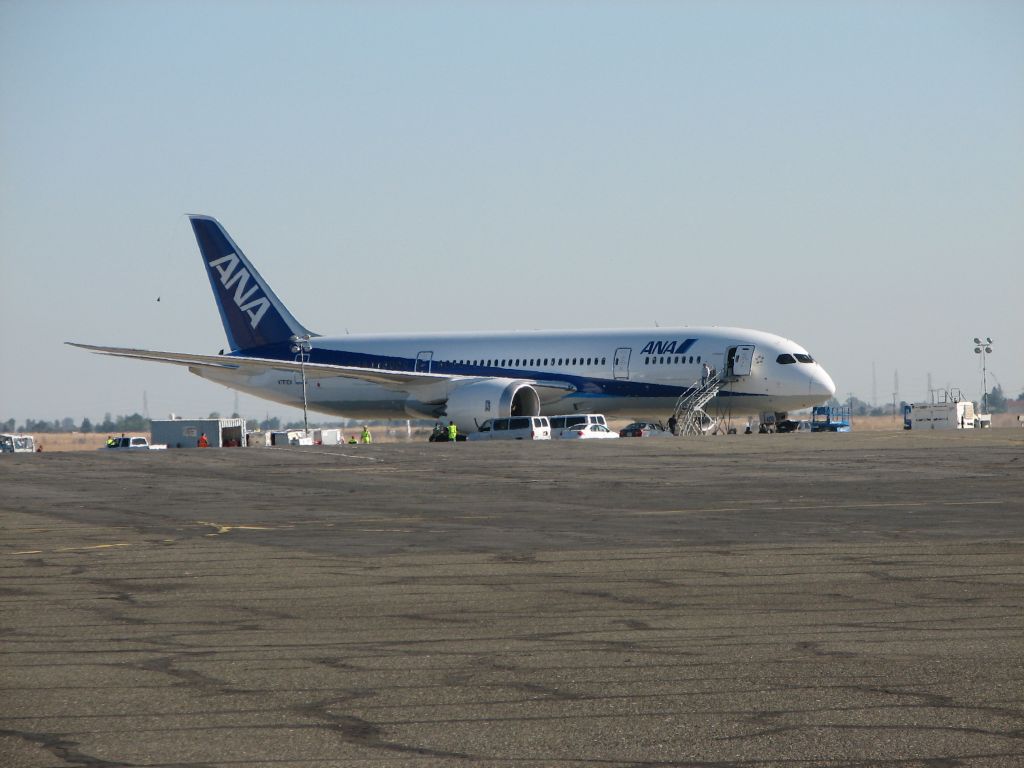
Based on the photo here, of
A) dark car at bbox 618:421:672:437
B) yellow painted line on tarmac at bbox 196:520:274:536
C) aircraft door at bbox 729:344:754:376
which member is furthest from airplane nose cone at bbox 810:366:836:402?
yellow painted line on tarmac at bbox 196:520:274:536

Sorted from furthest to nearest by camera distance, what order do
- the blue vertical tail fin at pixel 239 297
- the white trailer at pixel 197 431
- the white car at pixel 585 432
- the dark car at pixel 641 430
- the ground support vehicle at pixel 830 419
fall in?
the ground support vehicle at pixel 830 419, the white trailer at pixel 197 431, the blue vertical tail fin at pixel 239 297, the dark car at pixel 641 430, the white car at pixel 585 432

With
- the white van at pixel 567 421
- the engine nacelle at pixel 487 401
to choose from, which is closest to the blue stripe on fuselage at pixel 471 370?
the engine nacelle at pixel 487 401

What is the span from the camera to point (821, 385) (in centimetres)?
5047

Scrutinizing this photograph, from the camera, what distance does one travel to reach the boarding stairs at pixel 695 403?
50156 mm

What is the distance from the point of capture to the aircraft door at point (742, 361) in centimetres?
5044

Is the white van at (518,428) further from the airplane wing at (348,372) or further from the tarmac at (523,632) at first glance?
the tarmac at (523,632)

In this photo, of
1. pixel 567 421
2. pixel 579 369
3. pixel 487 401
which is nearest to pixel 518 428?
pixel 567 421

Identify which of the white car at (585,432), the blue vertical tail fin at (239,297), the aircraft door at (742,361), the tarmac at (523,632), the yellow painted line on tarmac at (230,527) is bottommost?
the tarmac at (523,632)

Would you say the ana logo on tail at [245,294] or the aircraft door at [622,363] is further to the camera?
the ana logo on tail at [245,294]

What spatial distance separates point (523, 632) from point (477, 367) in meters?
46.8

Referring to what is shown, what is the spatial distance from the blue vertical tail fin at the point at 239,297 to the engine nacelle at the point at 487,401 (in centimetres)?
1128

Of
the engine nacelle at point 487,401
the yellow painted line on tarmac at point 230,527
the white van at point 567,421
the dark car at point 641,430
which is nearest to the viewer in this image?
the yellow painted line on tarmac at point 230,527

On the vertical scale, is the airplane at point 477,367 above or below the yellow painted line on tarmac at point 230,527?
above

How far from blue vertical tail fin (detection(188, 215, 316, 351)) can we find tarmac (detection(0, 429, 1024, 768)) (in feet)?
132
